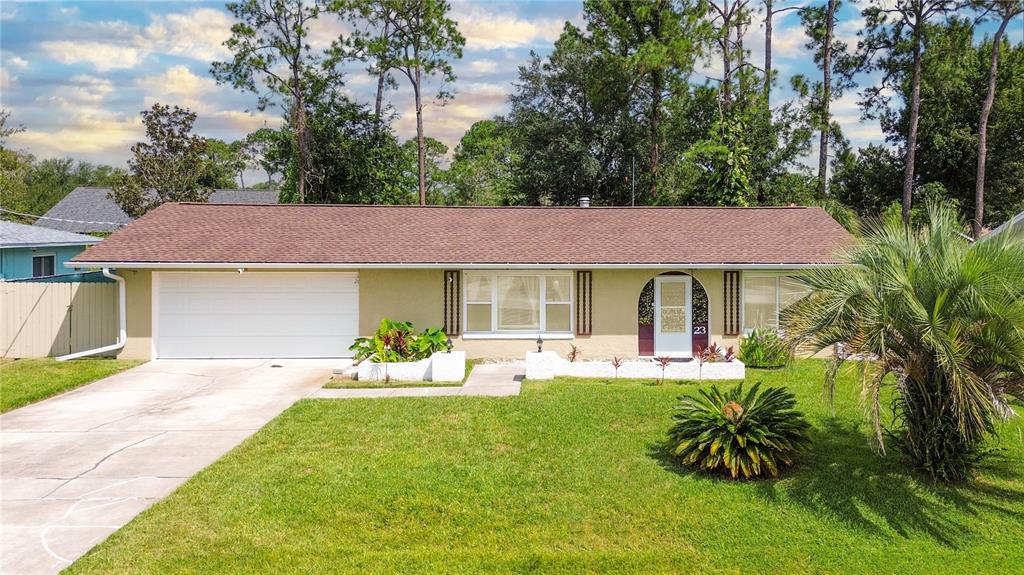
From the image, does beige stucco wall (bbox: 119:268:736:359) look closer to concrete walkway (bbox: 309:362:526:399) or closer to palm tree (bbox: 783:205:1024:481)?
concrete walkway (bbox: 309:362:526:399)

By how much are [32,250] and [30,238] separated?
57cm

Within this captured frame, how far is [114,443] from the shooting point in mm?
8883

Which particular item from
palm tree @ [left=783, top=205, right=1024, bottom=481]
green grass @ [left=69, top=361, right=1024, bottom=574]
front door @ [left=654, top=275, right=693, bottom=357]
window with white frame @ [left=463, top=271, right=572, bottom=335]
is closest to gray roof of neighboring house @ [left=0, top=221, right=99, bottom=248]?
window with white frame @ [left=463, top=271, right=572, bottom=335]

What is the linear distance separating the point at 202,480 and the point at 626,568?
497cm

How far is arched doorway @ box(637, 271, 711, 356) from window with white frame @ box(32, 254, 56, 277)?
70.8ft

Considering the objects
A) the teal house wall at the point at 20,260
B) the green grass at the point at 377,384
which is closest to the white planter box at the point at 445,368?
the green grass at the point at 377,384

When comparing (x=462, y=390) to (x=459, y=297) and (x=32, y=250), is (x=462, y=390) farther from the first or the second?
(x=32, y=250)

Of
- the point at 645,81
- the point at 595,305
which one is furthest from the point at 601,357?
the point at 645,81

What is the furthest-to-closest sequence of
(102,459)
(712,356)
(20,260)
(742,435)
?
(20,260) < (712,356) < (102,459) < (742,435)

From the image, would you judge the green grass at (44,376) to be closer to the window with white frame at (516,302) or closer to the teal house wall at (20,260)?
the window with white frame at (516,302)

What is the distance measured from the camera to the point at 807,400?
10922 mm

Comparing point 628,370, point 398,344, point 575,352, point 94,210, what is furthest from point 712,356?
point 94,210

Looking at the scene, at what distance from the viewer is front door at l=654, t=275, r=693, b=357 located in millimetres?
15477

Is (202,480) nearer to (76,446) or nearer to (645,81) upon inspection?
(76,446)
